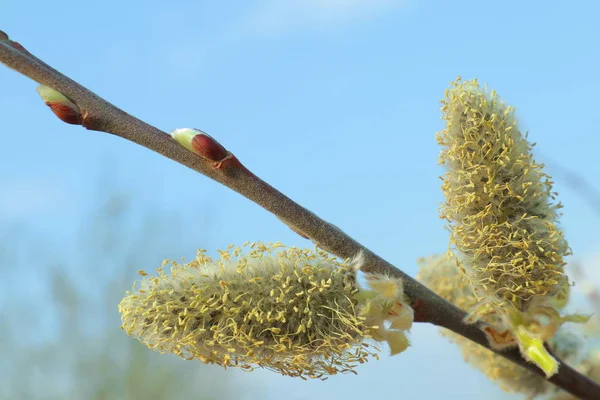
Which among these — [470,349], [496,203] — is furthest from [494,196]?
[470,349]

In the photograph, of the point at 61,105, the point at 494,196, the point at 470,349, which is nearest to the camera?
the point at 61,105

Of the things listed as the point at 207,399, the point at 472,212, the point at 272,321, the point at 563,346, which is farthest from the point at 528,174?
the point at 207,399

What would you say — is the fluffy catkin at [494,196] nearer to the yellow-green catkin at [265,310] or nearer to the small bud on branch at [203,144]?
the yellow-green catkin at [265,310]

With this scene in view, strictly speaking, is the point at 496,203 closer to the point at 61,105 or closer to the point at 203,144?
the point at 203,144

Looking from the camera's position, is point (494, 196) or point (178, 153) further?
point (494, 196)

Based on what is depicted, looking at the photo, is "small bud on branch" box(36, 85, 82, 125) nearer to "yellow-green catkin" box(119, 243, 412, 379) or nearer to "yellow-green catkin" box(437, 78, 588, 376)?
"yellow-green catkin" box(119, 243, 412, 379)

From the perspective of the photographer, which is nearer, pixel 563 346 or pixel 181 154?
pixel 181 154

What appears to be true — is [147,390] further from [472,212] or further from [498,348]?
[472,212]
